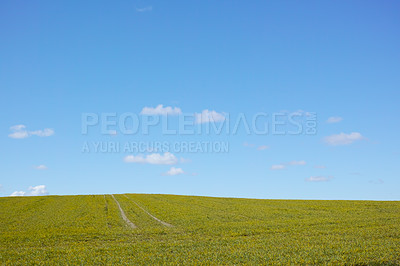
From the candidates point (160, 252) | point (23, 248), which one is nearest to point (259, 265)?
point (160, 252)

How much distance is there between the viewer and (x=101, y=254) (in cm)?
2133

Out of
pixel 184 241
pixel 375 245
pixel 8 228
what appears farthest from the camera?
pixel 8 228

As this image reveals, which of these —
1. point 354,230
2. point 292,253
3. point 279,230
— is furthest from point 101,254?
point 354,230

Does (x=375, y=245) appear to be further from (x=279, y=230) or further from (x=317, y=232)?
(x=279, y=230)

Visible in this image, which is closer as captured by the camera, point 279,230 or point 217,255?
point 217,255

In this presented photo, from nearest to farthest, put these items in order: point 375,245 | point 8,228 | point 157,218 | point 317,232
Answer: point 375,245
point 317,232
point 8,228
point 157,218

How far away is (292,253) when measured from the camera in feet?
67.3

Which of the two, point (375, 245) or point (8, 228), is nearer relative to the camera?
point (375, 245)

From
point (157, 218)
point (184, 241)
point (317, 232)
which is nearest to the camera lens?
point (184, 241)

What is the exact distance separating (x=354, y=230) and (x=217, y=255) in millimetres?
15514

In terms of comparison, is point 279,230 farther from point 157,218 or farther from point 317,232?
point 157,218

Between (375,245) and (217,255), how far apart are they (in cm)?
1168

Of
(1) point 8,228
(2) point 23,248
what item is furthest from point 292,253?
(1) point 8,228

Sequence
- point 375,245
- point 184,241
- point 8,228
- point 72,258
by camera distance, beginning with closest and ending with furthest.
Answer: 1. point 72,258
2. point 375,245
3. point 184,241
4. point 8,228
